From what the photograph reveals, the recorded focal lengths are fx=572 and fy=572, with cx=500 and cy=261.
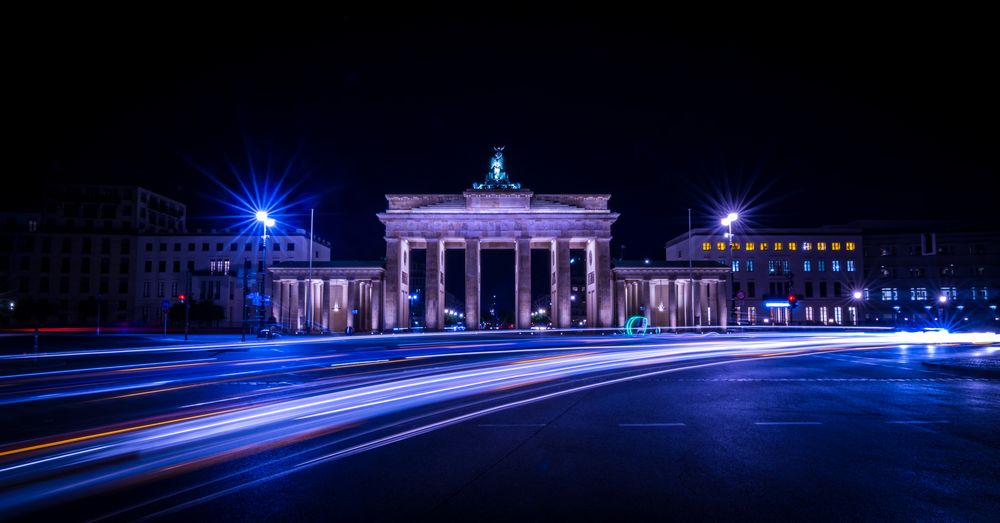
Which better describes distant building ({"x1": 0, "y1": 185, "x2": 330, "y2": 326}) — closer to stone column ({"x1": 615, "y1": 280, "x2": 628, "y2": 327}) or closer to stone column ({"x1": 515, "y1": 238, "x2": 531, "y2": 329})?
stone column ({"x1": 515, "y1": 238, "x2": 531, "y2": 329})

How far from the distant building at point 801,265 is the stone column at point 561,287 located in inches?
1222

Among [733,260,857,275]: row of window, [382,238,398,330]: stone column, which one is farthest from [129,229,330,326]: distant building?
[733,260,857,275]: row of window

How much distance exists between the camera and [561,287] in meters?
62.8

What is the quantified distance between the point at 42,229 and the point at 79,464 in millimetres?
95544

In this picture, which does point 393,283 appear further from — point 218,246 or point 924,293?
point 924,293

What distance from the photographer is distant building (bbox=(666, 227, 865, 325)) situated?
280 feet

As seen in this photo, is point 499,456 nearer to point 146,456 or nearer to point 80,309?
point 146,456

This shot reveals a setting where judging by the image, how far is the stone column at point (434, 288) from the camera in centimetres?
6128

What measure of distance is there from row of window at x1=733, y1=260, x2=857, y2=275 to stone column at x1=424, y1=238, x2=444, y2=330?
155ft

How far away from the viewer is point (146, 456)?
284 inches

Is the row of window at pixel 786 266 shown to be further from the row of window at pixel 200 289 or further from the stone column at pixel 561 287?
the row of window at pixel 200 289

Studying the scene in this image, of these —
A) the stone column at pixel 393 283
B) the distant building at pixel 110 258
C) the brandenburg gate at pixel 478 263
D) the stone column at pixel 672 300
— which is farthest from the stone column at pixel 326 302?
the stone column at pixel 672 300

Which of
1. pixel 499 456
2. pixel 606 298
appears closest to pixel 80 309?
pixel 606 298

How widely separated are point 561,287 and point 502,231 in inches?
352
